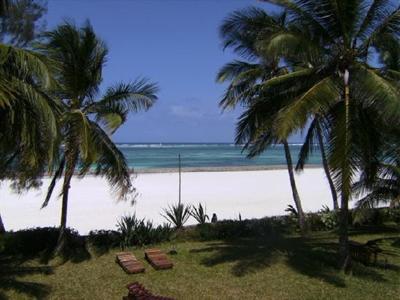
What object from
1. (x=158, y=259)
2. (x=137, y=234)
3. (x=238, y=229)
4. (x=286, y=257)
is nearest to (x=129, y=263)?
(x=158, y=259)

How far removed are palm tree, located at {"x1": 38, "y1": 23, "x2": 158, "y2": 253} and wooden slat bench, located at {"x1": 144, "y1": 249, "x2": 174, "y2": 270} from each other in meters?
1.46

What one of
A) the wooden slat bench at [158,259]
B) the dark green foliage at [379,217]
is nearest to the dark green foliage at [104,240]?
the wooden slat bench at [158,259]

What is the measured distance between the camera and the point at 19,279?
28.7 feet

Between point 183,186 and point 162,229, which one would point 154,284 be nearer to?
point 162,229

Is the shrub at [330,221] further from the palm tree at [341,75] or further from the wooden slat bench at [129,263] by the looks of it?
the wooden slat bench at [129,263]

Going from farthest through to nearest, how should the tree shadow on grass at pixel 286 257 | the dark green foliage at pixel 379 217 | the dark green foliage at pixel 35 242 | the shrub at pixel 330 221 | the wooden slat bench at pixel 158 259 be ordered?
the dark green foliage at pixel 379 217, the shrub at pixel 330 221, the dark green foliage at pixel 35 242, the wooden slat bench at pixel 158 259, the tree shadow on grass at pixel 286 257

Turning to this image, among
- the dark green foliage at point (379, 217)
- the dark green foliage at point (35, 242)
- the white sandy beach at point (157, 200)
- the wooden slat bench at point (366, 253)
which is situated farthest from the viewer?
the white sandy beach at point (157, 200)

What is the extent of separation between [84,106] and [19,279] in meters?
4.07

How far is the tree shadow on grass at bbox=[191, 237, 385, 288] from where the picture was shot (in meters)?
9.50

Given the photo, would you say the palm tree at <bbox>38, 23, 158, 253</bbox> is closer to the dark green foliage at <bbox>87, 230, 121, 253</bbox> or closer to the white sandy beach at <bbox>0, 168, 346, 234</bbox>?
the dark green foliage at <bbox>87, 230, 121, 253</bbox>

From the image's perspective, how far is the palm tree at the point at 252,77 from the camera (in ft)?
31.8

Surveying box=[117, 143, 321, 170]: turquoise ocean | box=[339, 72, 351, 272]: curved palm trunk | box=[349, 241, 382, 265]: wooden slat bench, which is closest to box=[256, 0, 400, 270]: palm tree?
box=[339, 72, 351, 272]: curved palm trunk

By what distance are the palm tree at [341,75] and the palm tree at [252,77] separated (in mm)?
513

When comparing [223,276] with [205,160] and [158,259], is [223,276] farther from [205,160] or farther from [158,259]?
Answer: [205,160]
